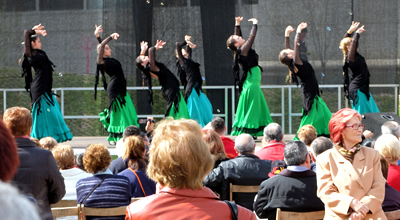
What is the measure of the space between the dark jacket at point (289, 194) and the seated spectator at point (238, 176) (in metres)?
0.46

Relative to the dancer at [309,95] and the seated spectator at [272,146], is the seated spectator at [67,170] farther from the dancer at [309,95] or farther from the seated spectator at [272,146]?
the dancer at [309,95]

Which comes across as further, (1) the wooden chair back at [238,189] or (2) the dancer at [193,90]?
(2) the dancer at [193,90]

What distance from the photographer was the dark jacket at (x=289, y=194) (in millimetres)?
3031

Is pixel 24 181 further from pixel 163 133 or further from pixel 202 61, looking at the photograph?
pixel 202 61

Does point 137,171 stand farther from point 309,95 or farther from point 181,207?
point 309,95

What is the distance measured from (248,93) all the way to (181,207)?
6525mm

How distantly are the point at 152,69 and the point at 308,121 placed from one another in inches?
84.7

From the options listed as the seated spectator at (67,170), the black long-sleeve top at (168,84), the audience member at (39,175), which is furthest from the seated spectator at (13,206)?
the black long-sleeve top at (168,84)

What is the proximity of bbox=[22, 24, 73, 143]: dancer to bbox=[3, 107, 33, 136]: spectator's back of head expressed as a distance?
493 centimetres

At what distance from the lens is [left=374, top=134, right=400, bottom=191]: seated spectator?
336 cm

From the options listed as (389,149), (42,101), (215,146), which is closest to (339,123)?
(389,149)

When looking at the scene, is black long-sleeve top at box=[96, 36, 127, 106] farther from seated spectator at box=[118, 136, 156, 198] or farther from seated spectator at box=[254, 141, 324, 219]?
seated spectator at box=[254, 141, 324, 219]

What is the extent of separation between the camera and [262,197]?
3.09m

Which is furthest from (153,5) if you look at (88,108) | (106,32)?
(88,108)
